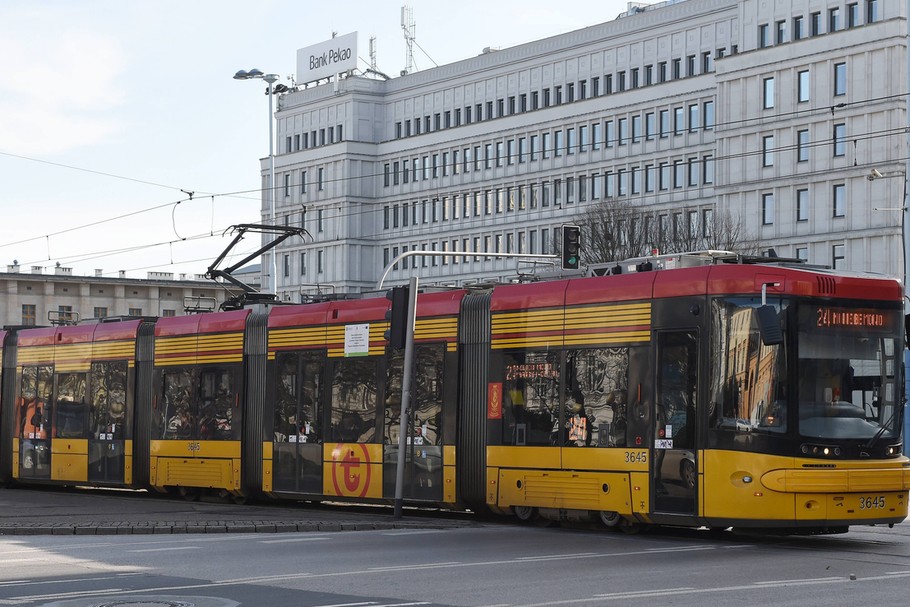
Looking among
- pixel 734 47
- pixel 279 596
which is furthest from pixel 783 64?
pixel 279 596

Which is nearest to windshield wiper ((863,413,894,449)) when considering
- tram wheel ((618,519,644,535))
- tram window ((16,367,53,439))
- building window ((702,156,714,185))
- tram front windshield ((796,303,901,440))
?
tram front windshield ((796,303,901,440))

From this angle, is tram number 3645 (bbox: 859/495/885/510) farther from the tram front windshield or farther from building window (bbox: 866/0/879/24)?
building window (bbox: 866/0/879/24)

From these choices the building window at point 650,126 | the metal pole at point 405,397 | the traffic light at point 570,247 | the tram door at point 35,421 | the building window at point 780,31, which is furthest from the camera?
the building window at point 650,126

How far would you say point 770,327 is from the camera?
17.9 meters

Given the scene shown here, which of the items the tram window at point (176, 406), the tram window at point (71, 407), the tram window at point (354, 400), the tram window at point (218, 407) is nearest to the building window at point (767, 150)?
the tram window at point (71, 407)

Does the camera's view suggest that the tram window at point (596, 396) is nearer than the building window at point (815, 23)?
Yes

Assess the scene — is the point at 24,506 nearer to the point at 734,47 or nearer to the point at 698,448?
the point at 698,448

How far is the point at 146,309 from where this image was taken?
4688 inches

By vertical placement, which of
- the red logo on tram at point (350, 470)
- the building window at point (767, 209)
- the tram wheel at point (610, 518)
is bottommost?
the tram wheel at point (610, 518)

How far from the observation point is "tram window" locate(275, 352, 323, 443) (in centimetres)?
2528

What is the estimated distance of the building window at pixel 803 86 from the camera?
84375 millimetres

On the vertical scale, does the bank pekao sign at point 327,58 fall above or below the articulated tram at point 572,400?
above

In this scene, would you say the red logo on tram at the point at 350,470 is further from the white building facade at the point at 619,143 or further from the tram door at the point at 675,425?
the white building facade at the point at 619,143

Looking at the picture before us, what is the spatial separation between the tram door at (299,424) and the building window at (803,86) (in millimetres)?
63030
